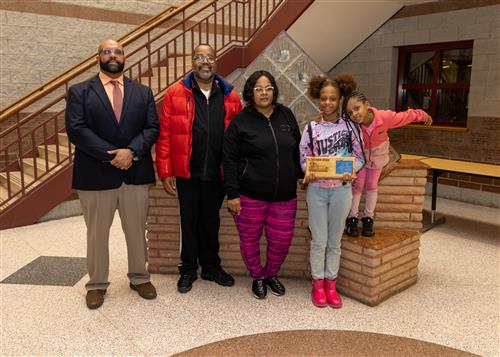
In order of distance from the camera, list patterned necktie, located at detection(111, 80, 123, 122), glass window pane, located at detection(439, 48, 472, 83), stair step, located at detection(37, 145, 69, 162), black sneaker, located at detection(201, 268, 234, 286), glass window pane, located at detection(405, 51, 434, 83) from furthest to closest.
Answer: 1. glass window pane, located at detection(405, 51, 434, 83)
2. glass window pane, located at detection(439, 48, 472, 83)
3. stair step, located at detection(37, 145, 69, 162)
4. black sneaker, located at detection(201, 268, 234, 286)
5. patterned necktie, located at detection(111, 80, 123, 122)

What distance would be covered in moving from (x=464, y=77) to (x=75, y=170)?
18.1 ft

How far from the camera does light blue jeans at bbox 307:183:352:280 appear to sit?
2.59m

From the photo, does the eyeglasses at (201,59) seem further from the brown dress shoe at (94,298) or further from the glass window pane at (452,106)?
the glass window pane at (452,106)

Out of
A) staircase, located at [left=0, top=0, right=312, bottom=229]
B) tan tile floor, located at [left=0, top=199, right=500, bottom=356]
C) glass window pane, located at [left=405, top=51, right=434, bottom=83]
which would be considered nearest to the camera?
tan tile floor, located at [left=0, top=199, right=500, bottom=356]

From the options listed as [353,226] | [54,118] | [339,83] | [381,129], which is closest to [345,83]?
[339,83]

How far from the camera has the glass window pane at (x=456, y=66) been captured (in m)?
5.92

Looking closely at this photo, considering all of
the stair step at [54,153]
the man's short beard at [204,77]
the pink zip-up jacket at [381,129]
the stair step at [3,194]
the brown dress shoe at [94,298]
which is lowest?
the brown dress shoe at [94,298]

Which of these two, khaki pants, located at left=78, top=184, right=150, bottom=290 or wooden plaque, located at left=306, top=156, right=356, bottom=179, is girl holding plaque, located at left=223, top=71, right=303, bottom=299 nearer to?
wooden plaque, located at left=306, top=156, right=356, bottom=179

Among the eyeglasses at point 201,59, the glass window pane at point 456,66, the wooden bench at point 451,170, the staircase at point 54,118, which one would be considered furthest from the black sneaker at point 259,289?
the glass window pane at point 456,66

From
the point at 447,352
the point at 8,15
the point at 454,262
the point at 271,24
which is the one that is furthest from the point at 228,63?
the point at 447,352

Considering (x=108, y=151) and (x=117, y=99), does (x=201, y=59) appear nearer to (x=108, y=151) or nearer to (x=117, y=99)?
(x=117, y=99)

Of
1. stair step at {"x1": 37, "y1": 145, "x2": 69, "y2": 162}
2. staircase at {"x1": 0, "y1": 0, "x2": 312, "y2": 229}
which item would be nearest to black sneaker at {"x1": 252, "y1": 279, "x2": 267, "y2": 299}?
staircase at {"x1": 0, "y1": 0, "x2": 312, "y2": 229}

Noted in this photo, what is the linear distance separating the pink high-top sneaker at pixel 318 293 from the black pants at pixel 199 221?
2.41 feet

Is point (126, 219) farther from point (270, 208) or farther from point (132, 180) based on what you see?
point (270, 208)
